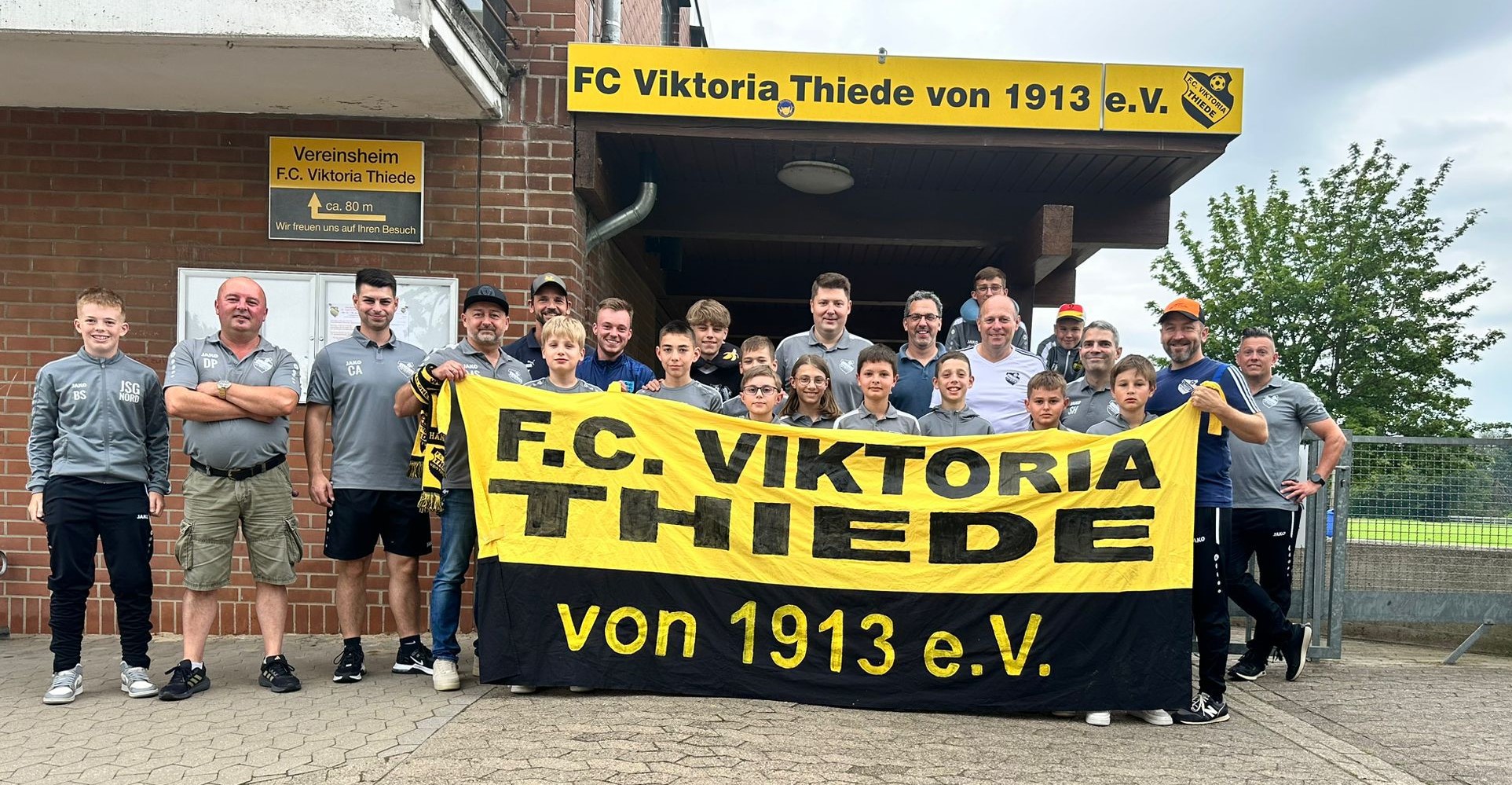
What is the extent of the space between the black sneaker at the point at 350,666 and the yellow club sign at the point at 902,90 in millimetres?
3425

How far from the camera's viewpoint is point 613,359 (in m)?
5.47

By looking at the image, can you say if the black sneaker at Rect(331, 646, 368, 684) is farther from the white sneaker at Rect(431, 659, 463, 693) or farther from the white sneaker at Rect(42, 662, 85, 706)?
the white sneaker at Rect(42, 662, 85, 706)

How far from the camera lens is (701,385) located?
17.2 feet

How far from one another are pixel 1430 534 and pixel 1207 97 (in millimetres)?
3356

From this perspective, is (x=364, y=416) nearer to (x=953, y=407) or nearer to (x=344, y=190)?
(x=344, y=190)

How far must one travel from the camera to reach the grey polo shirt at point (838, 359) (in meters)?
5.53

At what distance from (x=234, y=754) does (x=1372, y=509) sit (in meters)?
6.80

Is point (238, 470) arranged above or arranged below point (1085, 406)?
below

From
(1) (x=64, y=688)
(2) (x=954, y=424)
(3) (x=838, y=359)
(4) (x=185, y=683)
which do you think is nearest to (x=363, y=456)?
(4) (x=185, y=683)

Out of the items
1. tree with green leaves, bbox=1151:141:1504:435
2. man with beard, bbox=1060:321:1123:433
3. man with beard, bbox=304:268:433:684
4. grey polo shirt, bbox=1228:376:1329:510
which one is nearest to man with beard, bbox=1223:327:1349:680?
grey polo shirt, bbox=1228:376:1329:510

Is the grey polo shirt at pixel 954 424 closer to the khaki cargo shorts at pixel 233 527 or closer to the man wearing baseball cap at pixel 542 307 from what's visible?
the man wearing baseball cap at pixel 542 307

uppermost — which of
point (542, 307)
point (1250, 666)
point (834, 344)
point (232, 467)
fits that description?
point (542, 307)

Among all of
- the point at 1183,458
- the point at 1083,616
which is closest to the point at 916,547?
the point at 1083,616

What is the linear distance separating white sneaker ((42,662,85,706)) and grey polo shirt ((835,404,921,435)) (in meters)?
3.74
